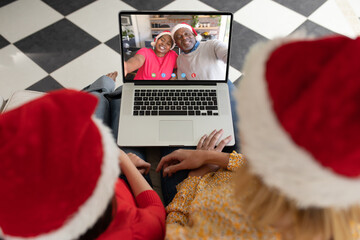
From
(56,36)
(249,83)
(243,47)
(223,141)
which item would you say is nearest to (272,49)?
(249,83)

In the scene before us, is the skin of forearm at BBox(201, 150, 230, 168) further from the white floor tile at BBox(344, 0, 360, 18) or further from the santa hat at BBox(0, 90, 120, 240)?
the white floor tile at BBox(344, 0, 360, 18)

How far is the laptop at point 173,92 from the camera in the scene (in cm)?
91

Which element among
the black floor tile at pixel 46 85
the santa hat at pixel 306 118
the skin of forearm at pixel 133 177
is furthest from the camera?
the black floor tile at pixel 46 85

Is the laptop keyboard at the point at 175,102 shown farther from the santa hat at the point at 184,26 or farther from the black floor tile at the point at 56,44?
the black floor tile at the point at 56,44

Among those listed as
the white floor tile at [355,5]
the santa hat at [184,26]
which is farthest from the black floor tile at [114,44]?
the white floor tile at [355,5]

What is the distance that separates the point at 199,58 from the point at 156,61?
0.49ft

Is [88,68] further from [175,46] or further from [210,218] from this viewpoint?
[210,218]

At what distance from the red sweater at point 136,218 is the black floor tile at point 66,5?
4.44 ft

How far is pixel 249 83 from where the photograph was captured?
39 centimetres

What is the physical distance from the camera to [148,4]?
5.64ft

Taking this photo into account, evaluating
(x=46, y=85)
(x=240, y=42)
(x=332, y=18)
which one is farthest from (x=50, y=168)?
(x=332, y=18)

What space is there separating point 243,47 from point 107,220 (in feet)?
4.18

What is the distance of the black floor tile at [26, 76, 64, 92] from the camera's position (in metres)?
1.39

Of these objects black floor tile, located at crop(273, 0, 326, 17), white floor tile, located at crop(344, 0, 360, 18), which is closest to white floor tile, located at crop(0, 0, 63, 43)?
black floor tile, located at crop(273, 0, 326, 17)
